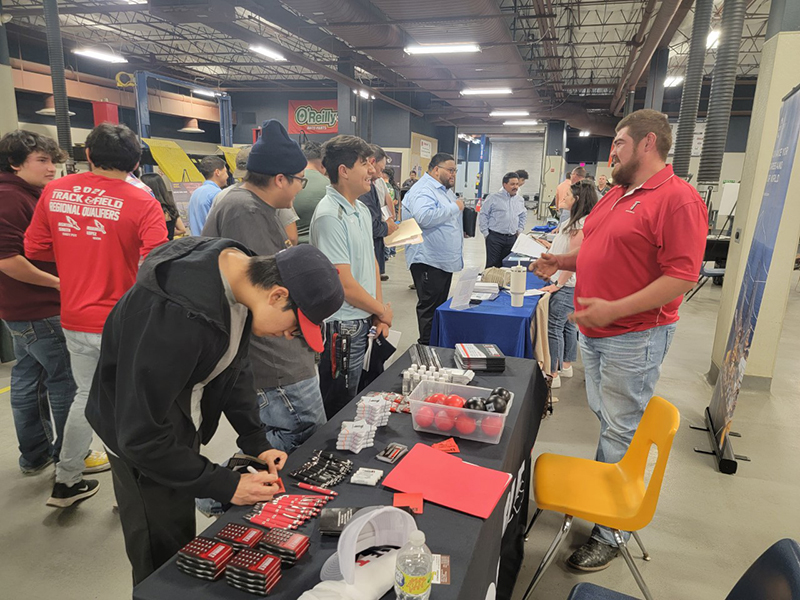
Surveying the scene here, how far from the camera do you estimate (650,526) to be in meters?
2.35

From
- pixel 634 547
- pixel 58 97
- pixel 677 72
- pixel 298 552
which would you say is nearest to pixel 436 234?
pixel 634 547

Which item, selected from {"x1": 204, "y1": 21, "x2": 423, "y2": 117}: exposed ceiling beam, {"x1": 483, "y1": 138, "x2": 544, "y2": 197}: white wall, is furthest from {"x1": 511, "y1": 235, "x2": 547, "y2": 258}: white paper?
{"x1": 483, "y1": 138, "x2": 544, "y2": 197}: white wall

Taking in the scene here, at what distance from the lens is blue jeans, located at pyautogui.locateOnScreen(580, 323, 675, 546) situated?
6.56 feet

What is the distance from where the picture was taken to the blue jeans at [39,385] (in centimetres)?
238

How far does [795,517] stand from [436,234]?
9.23 ft

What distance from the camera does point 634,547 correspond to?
221cm

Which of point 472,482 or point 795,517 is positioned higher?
point 472,482

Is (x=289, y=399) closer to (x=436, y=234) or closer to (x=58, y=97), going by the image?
(x=436, y=234)

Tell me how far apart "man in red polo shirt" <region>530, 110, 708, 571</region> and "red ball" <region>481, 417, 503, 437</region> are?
2.34 feet

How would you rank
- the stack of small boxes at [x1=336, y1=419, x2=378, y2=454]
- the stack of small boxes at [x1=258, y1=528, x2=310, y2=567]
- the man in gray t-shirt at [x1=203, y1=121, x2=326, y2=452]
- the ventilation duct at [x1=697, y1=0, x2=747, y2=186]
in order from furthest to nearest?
the ventilation duct at [x1=697, y1=0, x2=747, y2=186]
the man in gray t-shirt at [x1=203, y1=121, x2=326, y2=452]
the stack of small boxes at [x1=336, y1=419, x2=378, y2=454]
the stack of small boxes at [x1=258, y1=528, x2=310, y2=567]

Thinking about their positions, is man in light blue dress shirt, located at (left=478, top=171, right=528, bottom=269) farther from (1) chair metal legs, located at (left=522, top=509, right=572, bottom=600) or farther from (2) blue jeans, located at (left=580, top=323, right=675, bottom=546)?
(1) chair metal legs, located at (left=522, top=509, right=572, bottom=600)

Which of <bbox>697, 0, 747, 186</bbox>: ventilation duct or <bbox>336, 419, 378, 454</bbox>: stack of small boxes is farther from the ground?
<bbox>697, 0, 747, 186</bbox>: ventilation duct

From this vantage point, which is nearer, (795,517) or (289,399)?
(289,399)

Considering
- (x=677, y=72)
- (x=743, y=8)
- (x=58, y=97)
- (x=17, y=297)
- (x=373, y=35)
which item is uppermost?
(x=677, y=72)
